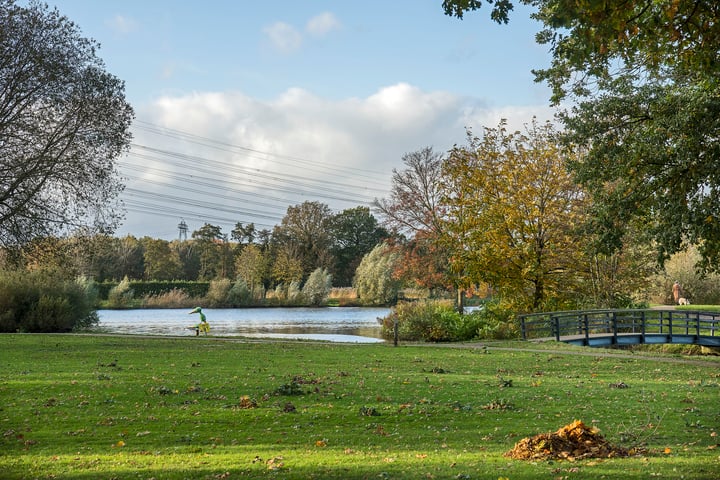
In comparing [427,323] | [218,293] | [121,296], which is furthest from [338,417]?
[121,296]

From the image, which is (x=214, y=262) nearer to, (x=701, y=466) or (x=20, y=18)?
(x=20, y=18)

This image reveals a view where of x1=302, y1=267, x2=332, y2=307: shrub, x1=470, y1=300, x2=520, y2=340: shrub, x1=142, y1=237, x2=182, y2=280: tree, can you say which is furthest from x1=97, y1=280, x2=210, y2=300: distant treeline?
x1=470, y1=300, x2=520, y2=340: shrub

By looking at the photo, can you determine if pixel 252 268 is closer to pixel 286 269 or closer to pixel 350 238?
pixel 286 269

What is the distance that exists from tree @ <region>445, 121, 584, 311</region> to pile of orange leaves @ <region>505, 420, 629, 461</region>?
79.1 ft

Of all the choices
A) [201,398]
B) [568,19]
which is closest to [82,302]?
[201,398]

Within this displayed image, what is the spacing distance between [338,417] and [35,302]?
101 feet

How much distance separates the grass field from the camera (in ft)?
25.7

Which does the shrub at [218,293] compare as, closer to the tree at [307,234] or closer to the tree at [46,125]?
the tree at [307,234]

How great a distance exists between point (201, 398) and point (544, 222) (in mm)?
23557

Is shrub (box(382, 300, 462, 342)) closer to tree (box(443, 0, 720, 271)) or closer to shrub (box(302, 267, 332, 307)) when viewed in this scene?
tree (box(443, 0, 720, 271))

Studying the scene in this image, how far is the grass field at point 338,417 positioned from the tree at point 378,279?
138 feet

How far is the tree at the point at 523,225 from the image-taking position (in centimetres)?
3262

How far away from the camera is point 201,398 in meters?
12.8

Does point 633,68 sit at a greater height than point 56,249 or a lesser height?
greater
